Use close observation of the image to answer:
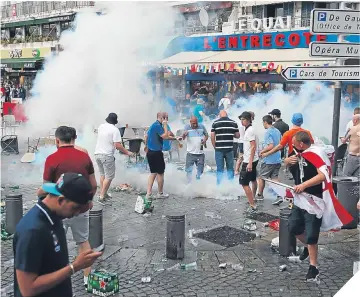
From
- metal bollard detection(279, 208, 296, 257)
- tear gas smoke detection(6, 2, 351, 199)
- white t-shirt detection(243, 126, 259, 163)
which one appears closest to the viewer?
metal bollard detection(279, 208, 296, 257)

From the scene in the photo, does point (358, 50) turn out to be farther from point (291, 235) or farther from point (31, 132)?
point (31, 132)

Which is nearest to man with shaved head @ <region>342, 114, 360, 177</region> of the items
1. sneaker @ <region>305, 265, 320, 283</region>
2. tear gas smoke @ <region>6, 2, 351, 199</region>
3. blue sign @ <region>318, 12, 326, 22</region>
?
blue sign @ <region>318, 12, 326, 22</region>

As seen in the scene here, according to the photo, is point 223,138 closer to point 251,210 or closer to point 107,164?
point 251,210

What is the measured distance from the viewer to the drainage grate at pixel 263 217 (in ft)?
25.8

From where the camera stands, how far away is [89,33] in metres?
18.8

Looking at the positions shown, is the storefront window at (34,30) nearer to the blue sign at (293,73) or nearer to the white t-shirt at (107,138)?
the white t-shirt at (107,138)

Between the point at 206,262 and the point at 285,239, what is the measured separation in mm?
1077

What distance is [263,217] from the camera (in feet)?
26.3

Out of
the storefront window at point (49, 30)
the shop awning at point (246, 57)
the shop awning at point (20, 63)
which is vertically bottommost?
the shop awning at point (246, 57)

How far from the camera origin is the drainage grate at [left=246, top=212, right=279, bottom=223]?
25.8ft

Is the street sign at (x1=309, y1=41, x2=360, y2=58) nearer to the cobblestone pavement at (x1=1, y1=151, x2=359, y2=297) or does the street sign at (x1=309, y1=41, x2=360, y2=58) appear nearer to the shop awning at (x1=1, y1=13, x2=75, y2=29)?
the cobblestone pavement at (x1=1, y1=151, x2=359, y2=297)

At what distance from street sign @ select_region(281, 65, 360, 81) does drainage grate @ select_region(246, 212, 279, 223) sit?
2.40 metres

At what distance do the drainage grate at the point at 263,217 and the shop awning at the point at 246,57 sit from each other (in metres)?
9.87

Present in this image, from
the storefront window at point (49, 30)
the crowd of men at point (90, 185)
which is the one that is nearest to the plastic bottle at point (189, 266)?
the crowd of men at point (90, 185)
